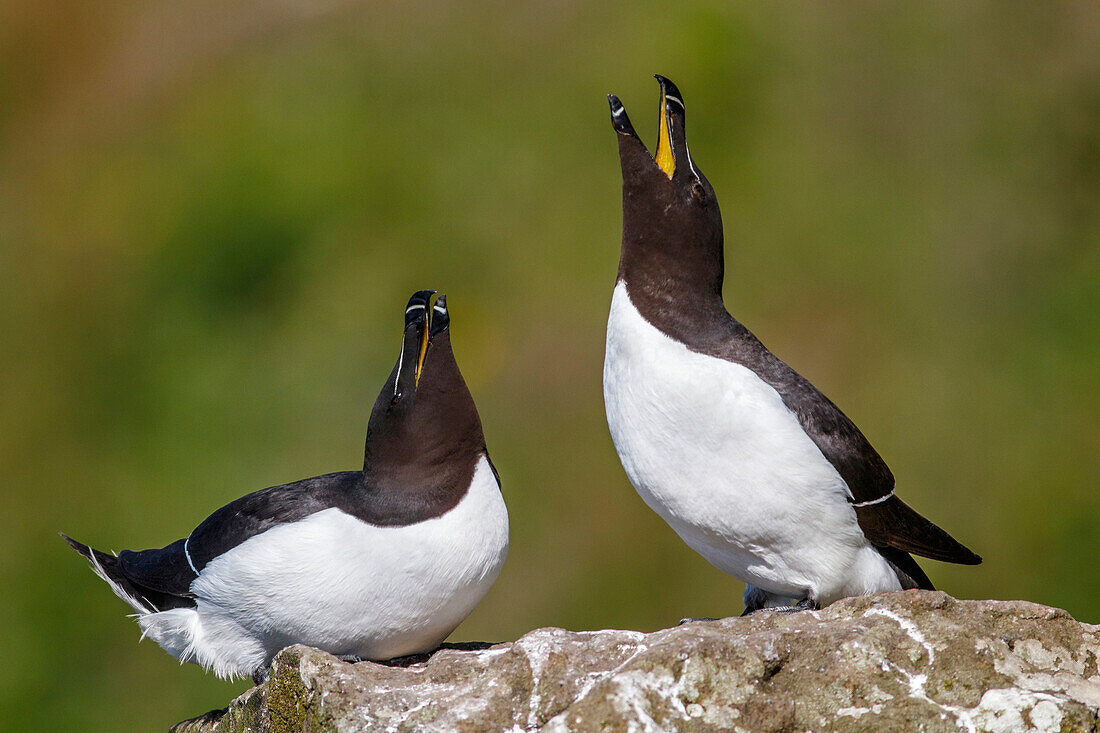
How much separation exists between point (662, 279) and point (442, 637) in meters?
1.97

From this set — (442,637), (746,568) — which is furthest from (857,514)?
(442,637)

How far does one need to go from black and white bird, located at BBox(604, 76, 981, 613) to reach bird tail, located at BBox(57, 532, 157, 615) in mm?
2628

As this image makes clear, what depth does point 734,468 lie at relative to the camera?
5.45 m

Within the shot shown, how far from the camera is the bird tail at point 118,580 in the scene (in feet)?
20.7

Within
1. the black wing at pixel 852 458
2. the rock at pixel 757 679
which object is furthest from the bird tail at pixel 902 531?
the rock at pixel 757 679

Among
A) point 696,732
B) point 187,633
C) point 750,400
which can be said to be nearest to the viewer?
point 696,732

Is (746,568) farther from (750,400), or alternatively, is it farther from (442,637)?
(442,637)

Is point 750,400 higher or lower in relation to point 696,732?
higher

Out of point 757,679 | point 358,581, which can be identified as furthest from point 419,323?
point 757,679

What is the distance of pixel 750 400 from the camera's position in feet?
18.0

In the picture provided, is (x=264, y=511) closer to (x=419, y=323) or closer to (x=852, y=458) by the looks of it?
(x=419, y=323)

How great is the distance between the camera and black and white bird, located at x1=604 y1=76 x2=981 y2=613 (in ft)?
17.9

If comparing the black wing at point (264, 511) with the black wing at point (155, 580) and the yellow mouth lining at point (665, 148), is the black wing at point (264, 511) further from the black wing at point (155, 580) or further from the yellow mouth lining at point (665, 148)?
the yellow mouth lining at point (665, 148)

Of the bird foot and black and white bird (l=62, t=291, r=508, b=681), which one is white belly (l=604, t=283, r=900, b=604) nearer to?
the bird foot
